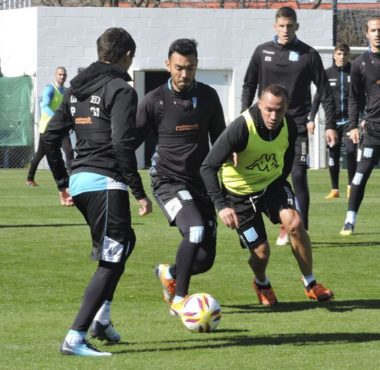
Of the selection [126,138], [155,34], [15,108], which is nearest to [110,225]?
[126,138]

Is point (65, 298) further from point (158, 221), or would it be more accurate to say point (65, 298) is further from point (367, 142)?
point (158, 221)

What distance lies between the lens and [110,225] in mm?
8055

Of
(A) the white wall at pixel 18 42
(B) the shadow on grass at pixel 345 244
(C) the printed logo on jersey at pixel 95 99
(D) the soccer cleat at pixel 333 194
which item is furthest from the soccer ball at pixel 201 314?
(A) the white wall at pixel 18 42

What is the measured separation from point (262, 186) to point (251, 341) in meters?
1.87

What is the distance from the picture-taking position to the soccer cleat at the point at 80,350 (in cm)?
795

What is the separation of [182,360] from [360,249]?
611 cm

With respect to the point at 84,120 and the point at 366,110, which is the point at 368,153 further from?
the point at 84,120

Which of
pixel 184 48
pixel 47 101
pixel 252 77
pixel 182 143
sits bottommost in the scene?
pixel 47 101

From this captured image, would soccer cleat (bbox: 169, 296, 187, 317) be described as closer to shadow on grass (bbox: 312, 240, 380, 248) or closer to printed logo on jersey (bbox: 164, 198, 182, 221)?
printed logo on jersey (bbox: 164, 198, 182, 221)

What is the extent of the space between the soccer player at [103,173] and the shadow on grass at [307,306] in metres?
1.98

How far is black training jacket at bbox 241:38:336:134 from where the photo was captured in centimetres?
1305

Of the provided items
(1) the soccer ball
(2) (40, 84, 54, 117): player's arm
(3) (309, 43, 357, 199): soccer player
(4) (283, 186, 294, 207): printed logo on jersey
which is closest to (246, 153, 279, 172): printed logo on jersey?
(4) (283, 186, 294, 207): printed logo on jersey

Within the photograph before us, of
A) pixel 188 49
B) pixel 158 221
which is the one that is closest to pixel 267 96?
pixel 188 49

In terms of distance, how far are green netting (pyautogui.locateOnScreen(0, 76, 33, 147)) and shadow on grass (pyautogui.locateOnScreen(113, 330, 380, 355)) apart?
22948mm
